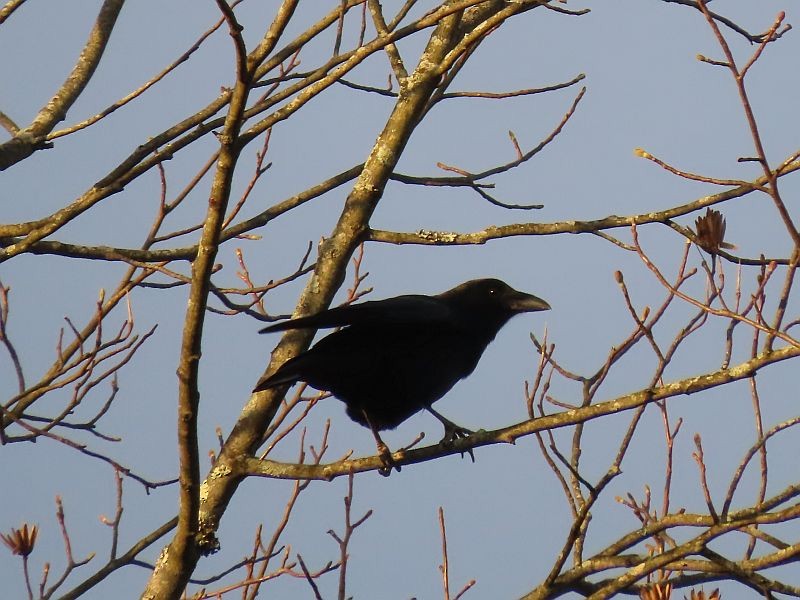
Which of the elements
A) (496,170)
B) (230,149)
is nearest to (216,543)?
(230,149)

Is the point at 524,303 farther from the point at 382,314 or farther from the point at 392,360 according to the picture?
the point at 382,314

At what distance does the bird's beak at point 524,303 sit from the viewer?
5.55 metres

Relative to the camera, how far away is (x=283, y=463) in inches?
150

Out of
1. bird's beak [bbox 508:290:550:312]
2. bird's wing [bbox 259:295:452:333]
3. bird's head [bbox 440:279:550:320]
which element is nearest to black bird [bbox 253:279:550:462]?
bird's wing [bbox 259:295:452:333]

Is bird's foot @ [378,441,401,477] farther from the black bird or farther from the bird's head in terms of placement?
the bird's head

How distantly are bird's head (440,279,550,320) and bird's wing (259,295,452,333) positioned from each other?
8.2 inches

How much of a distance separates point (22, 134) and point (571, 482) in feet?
8.84

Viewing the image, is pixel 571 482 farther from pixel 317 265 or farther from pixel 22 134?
pixel 22 134

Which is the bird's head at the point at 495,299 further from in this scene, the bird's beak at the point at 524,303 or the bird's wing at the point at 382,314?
the bird's wing at the point at 382,314

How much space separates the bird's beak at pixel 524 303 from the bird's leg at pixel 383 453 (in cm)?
115

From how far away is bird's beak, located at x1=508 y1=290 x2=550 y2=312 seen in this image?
5555 mm

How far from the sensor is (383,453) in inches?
167

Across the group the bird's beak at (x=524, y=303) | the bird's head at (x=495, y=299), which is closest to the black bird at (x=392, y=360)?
the bird's head at (x=495, y=299)

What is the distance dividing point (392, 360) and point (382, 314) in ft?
1.02
